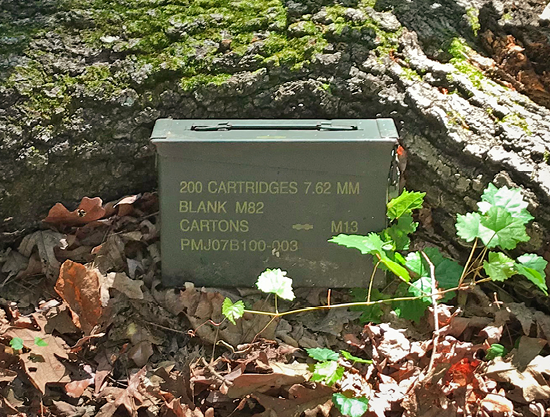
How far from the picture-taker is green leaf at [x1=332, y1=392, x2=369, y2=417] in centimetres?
187

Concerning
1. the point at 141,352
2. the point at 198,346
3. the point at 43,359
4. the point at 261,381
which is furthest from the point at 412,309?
the point at 43,359

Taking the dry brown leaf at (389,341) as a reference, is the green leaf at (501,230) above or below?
above

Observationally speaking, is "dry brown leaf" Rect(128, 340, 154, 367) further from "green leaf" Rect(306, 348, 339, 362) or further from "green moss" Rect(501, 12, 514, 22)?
"green moss" Rect(501, 12, 514, 22)

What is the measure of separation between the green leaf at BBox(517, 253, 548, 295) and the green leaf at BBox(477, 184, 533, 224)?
0.15 meters

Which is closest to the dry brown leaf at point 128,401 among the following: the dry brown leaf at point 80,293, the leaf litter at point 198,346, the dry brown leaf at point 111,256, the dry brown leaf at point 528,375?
the leaf litter at point 198,346

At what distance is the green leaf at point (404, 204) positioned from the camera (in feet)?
7.42

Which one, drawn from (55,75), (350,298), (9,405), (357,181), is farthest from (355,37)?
(9,405)

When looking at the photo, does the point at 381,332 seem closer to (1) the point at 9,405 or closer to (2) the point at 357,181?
(2) the point at 357,181

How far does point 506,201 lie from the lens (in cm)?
216

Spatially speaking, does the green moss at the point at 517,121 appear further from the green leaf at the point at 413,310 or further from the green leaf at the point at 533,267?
the green leaf at the point at 413,310

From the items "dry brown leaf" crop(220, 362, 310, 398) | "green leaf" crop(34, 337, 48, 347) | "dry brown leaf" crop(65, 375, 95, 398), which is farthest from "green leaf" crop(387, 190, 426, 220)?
"green leaf" crop(34, 337, 48, 347)

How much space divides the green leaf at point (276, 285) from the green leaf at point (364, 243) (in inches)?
10.1

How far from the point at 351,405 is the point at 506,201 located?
990mm

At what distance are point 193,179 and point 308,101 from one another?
0.68 metres
